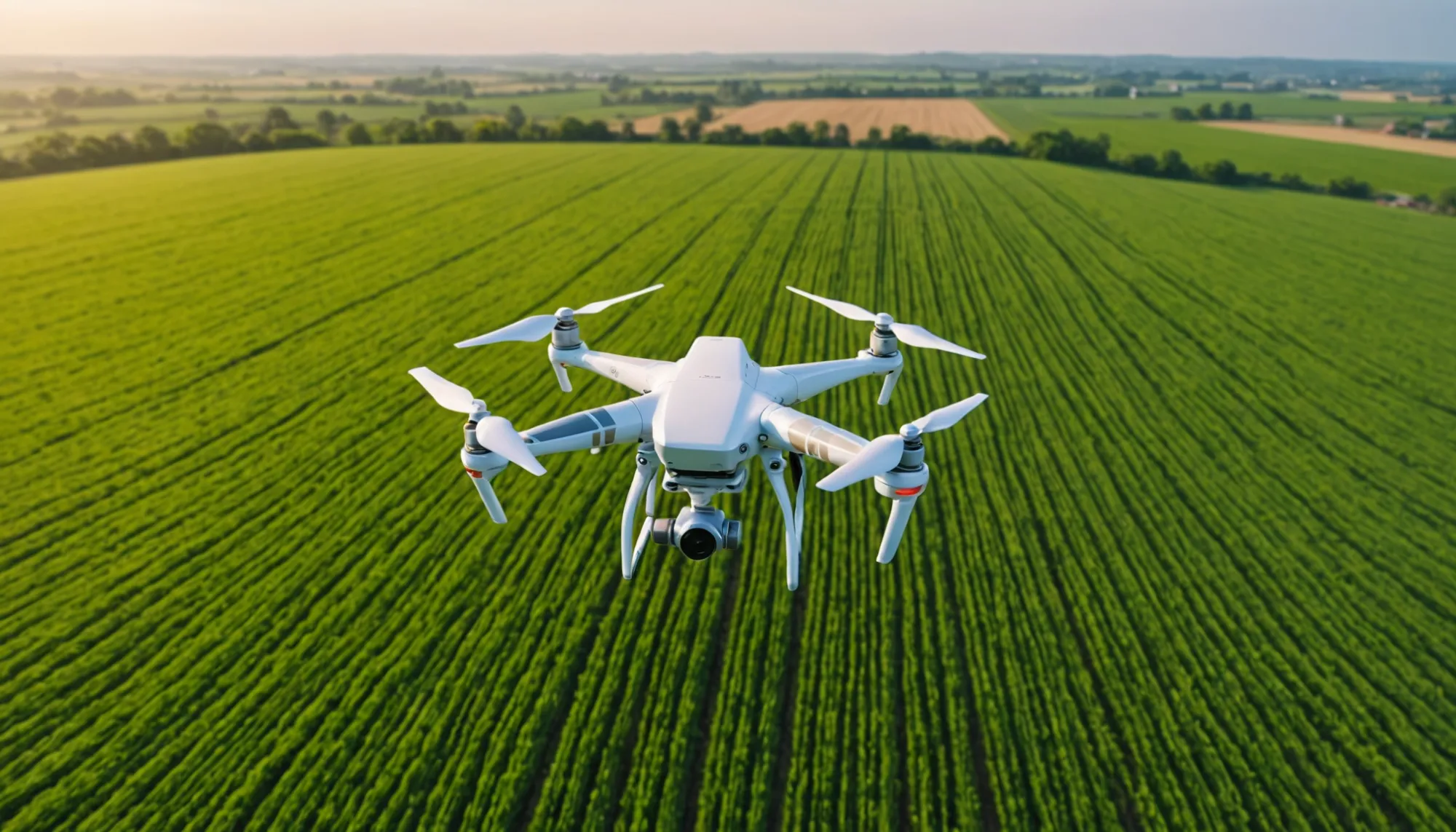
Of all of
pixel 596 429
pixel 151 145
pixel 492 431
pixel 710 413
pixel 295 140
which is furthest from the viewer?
pixel 295 140

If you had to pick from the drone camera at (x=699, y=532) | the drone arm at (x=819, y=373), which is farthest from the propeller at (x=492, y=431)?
the drone arm at (x=819, y=373)

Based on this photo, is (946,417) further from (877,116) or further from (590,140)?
(877,116)

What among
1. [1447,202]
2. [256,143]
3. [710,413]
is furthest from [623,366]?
[256,143]

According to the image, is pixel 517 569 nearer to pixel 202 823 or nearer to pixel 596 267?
pixel 202 823

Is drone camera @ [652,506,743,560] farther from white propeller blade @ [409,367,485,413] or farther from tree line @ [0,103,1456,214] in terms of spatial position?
tree line @ [0,103,1456,214]

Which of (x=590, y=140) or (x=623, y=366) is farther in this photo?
(x=590, y=140)

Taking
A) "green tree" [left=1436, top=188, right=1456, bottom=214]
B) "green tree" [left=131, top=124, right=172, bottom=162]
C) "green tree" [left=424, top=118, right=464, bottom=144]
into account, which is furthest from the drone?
"green tree" [left=424, top=118, right=464, bottom=144]

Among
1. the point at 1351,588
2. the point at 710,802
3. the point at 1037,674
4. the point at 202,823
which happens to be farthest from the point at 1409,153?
the point at 202,823
